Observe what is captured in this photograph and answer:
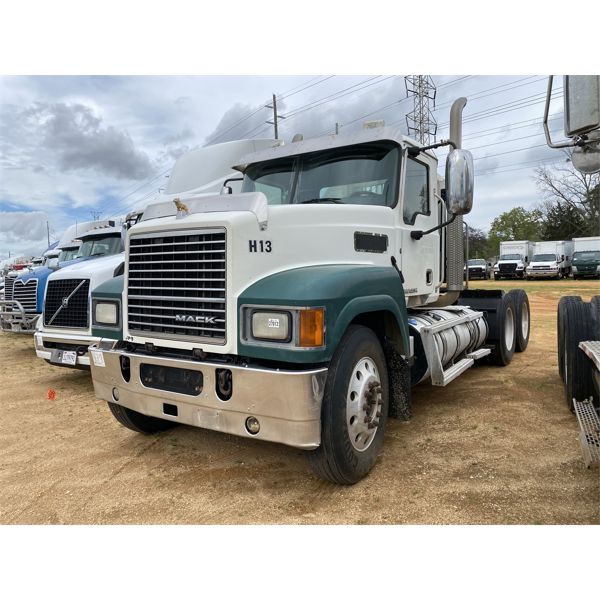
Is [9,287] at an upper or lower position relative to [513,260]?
lower

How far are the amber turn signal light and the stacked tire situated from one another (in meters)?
3.18

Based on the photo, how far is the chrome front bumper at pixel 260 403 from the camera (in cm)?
295

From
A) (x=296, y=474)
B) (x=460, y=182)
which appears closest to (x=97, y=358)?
(x=296, y=474)

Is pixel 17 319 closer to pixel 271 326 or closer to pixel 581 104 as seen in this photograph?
pixel 271 326

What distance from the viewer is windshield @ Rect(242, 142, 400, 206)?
4266 mm

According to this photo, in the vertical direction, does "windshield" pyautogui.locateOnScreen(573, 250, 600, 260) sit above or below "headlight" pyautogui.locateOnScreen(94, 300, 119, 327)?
above

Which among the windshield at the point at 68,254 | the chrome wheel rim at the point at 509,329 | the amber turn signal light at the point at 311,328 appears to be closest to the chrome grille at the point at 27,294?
the windshield at the point at 68,254

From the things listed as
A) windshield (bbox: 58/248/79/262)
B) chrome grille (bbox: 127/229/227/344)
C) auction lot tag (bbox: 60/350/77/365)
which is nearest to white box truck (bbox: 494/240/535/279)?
windshield (bbox: 58/248/79/262)

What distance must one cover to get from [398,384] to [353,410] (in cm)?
70

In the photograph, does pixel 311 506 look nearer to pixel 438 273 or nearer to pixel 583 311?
pixel 438 273

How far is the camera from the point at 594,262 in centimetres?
2927

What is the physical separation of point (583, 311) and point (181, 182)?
18.6 feet

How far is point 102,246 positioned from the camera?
9.37m

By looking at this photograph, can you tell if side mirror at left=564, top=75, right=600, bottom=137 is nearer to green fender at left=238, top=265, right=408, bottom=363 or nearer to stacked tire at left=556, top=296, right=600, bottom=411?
green fender at left=238, top=265, right=408, bottom=363
